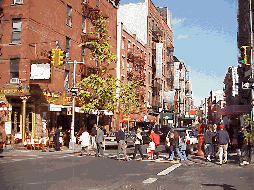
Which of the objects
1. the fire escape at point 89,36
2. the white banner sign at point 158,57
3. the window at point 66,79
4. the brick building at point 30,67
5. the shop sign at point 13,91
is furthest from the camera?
the white banner sign at point 158,57

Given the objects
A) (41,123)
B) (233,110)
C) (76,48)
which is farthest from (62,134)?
(233,110)

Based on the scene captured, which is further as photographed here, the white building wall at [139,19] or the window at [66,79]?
the white building wall at [139,19]

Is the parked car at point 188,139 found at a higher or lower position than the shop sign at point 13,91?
lower

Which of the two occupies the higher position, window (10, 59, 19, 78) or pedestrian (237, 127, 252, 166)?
window (10, 59, 19, 78)

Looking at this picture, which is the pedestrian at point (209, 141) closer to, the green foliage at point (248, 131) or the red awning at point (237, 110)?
the green foliage at point (248, 131)

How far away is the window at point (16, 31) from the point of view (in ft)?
87.9

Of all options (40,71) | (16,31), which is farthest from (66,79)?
(16,31)

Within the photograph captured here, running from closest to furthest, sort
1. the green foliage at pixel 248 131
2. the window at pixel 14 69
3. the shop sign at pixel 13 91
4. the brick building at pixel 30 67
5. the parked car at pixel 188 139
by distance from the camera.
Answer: the green foliage at pixel 248 131, the parked car at pixel 188 139, the shop sign at pixel 13 91, the brick building at pixel 30 67, the window at pixel 14 69

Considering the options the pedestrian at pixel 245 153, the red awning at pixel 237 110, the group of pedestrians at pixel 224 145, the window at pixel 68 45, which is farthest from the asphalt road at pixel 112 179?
the window at pixel 68 45

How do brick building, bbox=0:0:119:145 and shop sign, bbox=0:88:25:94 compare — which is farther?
brick building, bbox=0:0:119:145

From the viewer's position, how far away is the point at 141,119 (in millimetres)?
42969

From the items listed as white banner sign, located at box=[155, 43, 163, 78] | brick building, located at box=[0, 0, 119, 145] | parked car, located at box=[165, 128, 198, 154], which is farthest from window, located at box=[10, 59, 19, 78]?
white banner sign, located at box=[155, 43, 163, 78]

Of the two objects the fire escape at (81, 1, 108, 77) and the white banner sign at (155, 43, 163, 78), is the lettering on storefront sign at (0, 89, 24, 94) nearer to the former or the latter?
the fire escape at (81, 1, 108, 77)

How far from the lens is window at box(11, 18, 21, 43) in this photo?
26.8 metres
